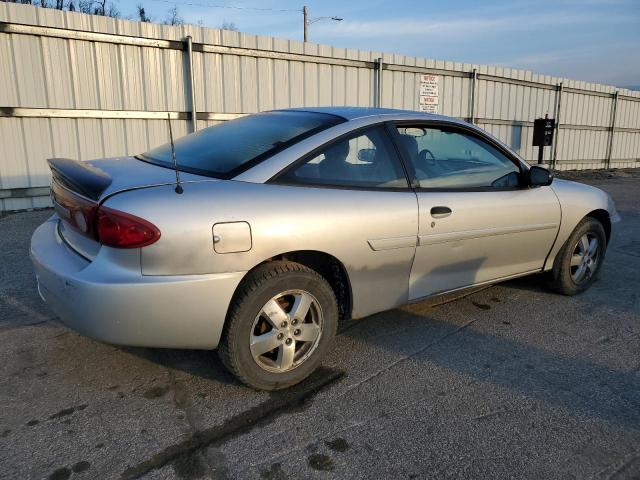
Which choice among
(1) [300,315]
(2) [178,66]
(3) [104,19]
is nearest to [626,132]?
(2) [178,66]

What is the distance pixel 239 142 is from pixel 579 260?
3089 millimetres

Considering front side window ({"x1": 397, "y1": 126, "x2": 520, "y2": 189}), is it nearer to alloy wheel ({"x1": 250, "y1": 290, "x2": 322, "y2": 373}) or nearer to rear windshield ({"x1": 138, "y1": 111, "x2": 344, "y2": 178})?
rear windshield ({"x1": 138, "y1": 111, "x2": 344, "y2": 178})

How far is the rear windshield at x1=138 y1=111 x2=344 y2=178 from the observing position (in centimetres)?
278

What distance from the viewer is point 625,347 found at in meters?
3.35

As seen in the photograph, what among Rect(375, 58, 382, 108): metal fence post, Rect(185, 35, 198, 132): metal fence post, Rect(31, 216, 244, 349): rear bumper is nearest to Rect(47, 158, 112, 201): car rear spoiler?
Rect(31, 216, 244, 349): rear bumper

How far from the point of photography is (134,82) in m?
7.95

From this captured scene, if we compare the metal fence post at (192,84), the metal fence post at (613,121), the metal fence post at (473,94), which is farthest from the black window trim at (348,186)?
the metal fence post at (613,121)

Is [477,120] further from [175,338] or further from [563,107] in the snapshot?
[175,338]

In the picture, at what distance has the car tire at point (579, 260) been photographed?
4195 millimetres

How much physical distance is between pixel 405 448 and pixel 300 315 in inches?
33.4

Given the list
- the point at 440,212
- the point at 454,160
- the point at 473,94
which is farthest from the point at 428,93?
the point at 440,212

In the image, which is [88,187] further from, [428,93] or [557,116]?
[557,116]

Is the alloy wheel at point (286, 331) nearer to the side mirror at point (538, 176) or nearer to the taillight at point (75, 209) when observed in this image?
the taillight at point (75, 209)

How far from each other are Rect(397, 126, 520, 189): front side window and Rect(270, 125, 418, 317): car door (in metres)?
0.20
